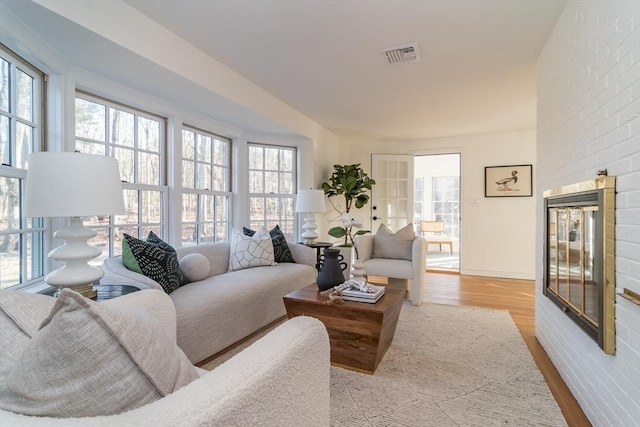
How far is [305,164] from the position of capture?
4.63m

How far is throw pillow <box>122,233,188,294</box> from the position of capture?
209 cm

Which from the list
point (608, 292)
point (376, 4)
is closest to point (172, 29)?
point (376, 4)

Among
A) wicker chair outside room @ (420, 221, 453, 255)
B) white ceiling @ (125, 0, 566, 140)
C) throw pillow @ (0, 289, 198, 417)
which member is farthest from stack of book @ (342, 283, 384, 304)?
wicker chair outside room @ (420, 221, 453, 255)

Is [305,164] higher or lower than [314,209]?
higher

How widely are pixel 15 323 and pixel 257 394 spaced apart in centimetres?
57

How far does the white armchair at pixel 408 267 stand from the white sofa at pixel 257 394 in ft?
8.12

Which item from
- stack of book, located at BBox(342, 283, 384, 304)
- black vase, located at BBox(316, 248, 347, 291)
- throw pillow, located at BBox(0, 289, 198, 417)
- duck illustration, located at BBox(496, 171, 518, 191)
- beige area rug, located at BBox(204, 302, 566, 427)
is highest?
duck illustration, located at BBox(496, 171, 518, 191)

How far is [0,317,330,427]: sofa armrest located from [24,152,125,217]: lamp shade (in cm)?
107

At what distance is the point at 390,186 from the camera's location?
5566 mm

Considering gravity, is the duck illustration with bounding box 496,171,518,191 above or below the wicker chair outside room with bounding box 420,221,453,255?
above

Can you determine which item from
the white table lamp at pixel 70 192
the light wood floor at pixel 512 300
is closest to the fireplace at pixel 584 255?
the light wood floor at pixel 512 300

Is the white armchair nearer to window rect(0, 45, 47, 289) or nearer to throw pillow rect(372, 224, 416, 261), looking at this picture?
throw pillow rect(372, 224, 416, 261)

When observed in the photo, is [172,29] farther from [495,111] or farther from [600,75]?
[495,111]

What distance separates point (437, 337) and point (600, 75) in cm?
201
